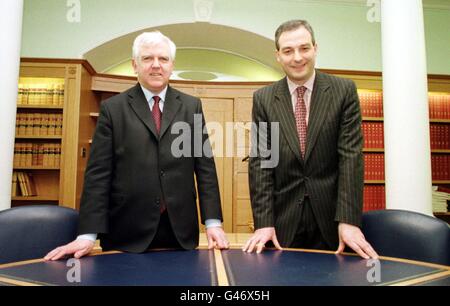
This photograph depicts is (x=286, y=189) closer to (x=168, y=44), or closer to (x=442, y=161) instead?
(x=168, y=44)

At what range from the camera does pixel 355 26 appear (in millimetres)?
5457

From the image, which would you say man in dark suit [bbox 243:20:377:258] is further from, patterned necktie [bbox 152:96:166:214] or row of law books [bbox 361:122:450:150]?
row of law books [bbox 361:122:450:150]

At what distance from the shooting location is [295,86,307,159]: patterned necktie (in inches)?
64.8

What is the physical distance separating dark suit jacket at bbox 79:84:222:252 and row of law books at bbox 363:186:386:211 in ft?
13.6

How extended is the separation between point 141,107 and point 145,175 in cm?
31

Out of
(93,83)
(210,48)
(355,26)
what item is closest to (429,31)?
(355,26)

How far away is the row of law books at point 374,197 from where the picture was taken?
205 inches

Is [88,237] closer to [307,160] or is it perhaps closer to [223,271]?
[223,271]

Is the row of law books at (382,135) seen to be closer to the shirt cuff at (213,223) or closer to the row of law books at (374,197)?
the row of law books at (374,197)

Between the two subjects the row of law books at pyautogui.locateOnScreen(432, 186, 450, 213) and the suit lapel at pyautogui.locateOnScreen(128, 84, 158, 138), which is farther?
the row of law books at pyautogui.locateOnScreen(432, 186, 450, 213)

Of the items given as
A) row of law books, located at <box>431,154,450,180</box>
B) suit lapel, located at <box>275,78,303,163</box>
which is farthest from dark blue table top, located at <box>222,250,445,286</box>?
row of law books, located at <box>431,154,450,180</box>

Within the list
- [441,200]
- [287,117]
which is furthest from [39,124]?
[441,200]

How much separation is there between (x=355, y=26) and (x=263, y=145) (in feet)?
15.0

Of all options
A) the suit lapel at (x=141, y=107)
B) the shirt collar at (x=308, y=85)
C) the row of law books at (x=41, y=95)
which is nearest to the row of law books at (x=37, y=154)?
the row of law books at (x=41, y=95)
